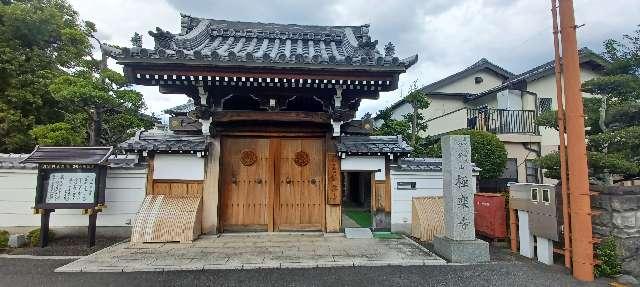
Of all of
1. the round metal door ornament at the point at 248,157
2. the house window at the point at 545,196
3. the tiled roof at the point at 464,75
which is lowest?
the house window at the point at 545,196

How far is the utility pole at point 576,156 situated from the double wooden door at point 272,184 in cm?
538

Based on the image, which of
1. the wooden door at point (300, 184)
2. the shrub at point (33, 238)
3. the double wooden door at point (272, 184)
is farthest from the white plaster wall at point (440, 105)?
the shrub at point (33, 238)

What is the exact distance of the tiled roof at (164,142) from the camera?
805 centimetres

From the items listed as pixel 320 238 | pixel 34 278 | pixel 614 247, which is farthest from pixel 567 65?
pixel 34 278

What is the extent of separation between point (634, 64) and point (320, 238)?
24.2 feet

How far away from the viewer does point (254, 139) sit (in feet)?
29.3

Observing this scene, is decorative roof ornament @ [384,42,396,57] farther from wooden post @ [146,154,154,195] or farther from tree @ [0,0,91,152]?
tree @ [0,0,91,152]

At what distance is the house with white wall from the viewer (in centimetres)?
1628

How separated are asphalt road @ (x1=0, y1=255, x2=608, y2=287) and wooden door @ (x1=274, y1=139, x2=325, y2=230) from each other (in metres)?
3.27

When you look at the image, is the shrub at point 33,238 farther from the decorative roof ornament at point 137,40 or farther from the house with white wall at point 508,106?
the house with white wall at point 508,106

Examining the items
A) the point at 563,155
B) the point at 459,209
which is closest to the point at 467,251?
the point at 459,209

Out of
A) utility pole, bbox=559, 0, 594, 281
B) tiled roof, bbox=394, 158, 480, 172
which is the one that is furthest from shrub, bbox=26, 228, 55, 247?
utility pole, bbox=559, 0, 594, 281

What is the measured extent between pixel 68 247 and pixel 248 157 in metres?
4.40

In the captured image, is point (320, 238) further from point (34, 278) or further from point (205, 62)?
point (34, 278)
